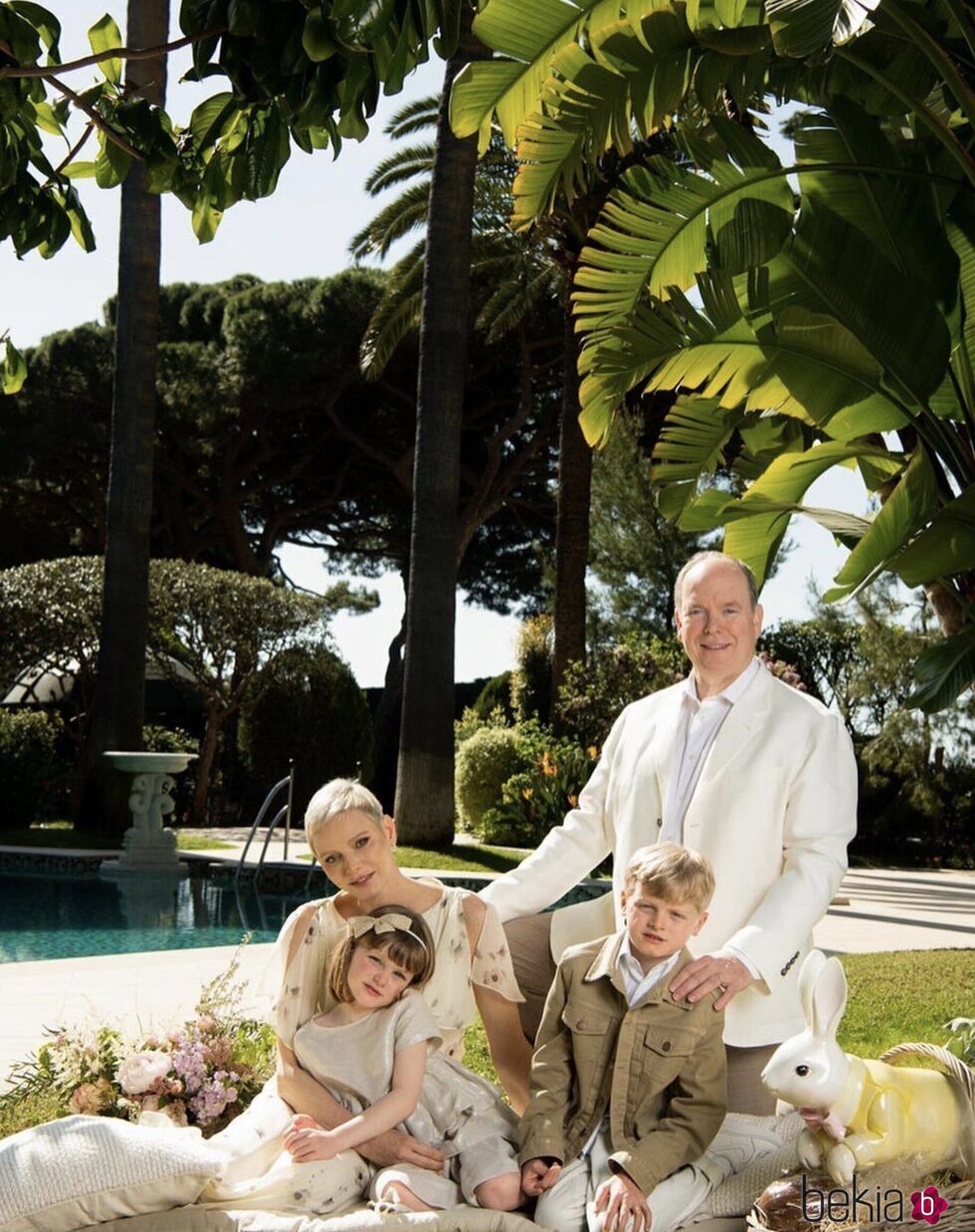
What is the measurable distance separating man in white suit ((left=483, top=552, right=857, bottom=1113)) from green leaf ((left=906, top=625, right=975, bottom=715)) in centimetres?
162

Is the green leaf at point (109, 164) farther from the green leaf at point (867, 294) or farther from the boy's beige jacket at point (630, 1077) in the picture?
the green leaf at point (867, 294)

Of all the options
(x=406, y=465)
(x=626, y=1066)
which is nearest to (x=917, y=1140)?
(x=626, y=1066)

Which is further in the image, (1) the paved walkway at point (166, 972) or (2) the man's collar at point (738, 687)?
(1) the paved walkway at point (166, 972)

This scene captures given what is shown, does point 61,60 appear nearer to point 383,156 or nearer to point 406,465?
point 383,156

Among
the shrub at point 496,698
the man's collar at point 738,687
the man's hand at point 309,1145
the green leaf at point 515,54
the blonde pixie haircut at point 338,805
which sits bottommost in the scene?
the man's hand at point 309,1145

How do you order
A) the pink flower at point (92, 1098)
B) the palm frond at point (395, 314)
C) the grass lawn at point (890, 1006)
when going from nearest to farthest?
the pink flower at point (92, 1098)
the grass lawn at point (890, 1006)
the palm frond at point (395, 314)

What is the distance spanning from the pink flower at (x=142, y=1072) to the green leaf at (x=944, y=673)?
2671 mm

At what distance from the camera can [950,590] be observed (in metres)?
6.35

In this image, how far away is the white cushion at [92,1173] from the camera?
2.94 meters

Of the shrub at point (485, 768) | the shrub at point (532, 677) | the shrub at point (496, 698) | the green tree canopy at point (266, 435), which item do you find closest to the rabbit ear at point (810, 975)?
the shrub at point (485, 768)

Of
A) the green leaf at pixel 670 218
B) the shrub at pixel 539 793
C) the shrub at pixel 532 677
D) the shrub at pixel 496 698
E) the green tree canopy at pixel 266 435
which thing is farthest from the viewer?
the green tree canopy at pixel 266 435

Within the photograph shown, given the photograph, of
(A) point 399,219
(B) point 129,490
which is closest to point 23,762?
(B) point 129,490

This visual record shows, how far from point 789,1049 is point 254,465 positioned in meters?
23.1

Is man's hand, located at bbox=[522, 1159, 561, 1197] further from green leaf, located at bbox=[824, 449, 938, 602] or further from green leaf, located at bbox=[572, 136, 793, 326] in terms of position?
green leaf, located at bbox=[572, 136, 793, 326]
